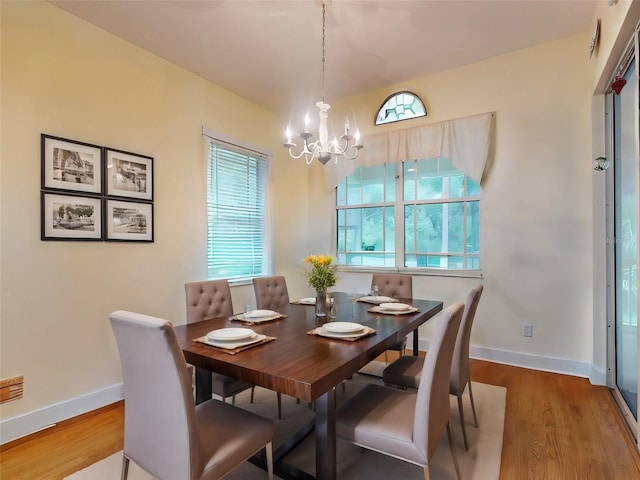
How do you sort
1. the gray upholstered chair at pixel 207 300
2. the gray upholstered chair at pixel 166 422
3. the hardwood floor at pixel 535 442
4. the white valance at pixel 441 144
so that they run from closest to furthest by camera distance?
the gray upholstered chair at pixel 166 422 < the hardwood floor at pixel 535 442 < the gray upholstered chair at pixel 207 300 < the white valance at pixel 441 144

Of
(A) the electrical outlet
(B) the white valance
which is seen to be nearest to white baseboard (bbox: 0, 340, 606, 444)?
(A) the electrical outlet

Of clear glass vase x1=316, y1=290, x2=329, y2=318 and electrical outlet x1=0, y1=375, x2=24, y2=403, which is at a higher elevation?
clear glass vase x1=316, y1=290, x2=329, y2=318

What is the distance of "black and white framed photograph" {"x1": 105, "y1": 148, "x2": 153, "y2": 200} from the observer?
109 inches

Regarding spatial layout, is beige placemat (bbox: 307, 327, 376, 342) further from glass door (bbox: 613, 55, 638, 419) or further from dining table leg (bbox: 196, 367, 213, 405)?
glass door (bbox: 613, 55, 638, 419)

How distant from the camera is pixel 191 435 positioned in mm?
1196

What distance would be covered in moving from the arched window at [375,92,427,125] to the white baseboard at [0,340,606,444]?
2.70 meters

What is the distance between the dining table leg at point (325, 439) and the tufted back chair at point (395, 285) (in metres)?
1.82

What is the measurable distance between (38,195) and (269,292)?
6.07ft

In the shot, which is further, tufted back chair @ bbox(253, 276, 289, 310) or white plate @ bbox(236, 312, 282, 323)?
tufted back chair @ bbox(253, 276, 289, 310)

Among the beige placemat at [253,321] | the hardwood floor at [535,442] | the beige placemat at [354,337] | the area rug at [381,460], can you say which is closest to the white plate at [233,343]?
the beige placemat at [354,337]

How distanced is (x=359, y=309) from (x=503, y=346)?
1.91 m

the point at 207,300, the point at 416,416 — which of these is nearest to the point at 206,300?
the point at 207,300

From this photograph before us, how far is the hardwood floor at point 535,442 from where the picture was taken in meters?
1.84

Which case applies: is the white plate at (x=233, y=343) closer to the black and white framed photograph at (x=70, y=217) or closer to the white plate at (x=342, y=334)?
the white plate at (x=342, y=334)
